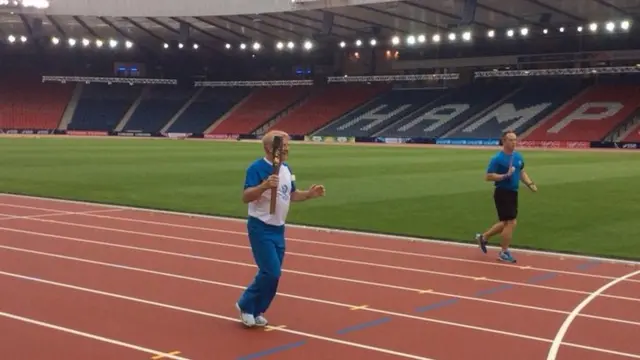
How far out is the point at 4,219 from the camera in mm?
14992

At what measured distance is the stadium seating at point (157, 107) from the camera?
7619cm

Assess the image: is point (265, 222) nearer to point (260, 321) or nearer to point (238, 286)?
point (260, 321)

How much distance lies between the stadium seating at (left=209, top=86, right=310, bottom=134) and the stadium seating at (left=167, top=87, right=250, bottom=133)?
1.40 metres

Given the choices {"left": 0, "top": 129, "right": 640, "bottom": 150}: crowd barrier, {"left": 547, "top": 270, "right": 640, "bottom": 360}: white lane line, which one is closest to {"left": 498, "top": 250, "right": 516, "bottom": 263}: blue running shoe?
{"left": 547, "top": 270, "right": 640, "bottom": 360}: white lane line

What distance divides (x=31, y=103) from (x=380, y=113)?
115 feet

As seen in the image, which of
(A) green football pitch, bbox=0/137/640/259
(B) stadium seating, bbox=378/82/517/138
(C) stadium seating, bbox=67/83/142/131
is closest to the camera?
(A) green football pitch, bbox=0/137/640/259

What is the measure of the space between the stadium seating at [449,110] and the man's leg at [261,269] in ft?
174

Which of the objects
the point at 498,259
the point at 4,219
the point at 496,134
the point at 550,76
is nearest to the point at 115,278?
the point at 498,259

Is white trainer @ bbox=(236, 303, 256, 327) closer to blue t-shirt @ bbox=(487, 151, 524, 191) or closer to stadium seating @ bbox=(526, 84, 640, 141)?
blue t-shirt @ bbox=(487, 151, 524, 191)

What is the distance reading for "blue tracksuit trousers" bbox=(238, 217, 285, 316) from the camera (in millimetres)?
6918

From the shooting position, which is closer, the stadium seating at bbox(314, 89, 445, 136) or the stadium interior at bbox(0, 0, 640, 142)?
the stadium interior at bbox(0, 0, 640, 142)

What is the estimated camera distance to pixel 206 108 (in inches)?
3110

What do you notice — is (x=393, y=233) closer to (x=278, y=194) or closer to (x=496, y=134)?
(x=278, y=194)

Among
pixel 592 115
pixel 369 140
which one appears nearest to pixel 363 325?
pixel 592 115
